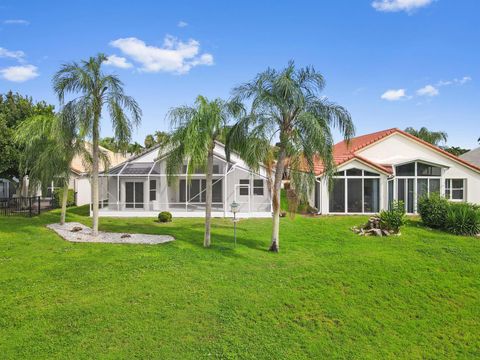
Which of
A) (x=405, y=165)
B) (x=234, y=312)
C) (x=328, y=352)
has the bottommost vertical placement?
(x=328, y=352)

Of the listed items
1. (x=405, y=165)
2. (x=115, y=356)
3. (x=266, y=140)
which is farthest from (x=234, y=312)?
(x=405, y=165)

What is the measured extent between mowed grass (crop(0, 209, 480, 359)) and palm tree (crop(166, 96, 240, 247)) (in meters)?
3.62

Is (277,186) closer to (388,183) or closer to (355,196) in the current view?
(355,196)

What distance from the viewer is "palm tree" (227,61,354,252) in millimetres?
10695

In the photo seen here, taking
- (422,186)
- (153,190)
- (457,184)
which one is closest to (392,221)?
(422,186)

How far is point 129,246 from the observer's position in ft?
39.5

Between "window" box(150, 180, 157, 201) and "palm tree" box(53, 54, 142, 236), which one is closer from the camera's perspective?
"palm tree" box(53, 54, 142, 236)

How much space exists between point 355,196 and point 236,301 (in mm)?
15327

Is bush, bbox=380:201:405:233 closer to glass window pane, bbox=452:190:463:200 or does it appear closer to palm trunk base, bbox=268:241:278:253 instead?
palm trunk base, bbox=268:241:278:253

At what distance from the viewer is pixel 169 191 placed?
76.9 ft

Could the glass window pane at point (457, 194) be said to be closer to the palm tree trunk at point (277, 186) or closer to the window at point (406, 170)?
the window at point (406, 170)

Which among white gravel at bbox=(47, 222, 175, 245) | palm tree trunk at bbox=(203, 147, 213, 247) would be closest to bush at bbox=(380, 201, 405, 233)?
palm tree trunk at bbox=(203, 147, 213, 247)

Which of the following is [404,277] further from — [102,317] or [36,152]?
[36,152]

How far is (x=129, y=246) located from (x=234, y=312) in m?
6.38
